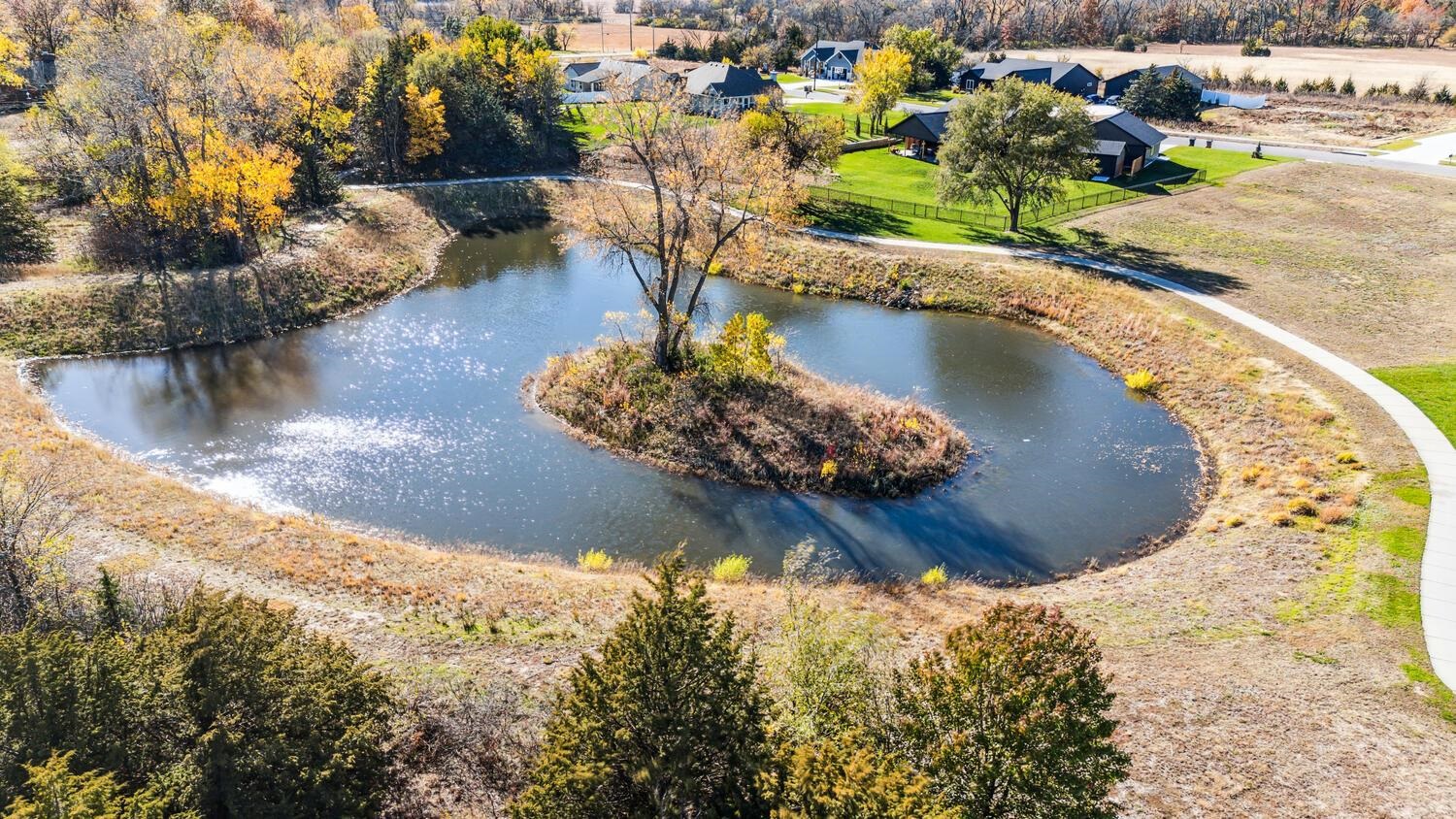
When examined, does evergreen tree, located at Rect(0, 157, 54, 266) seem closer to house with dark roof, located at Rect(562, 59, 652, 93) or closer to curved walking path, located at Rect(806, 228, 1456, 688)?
curved walking path, located at Rect(806, 228, 1456, 688)

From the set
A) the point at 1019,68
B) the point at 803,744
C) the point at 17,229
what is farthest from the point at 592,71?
the point at 803,744

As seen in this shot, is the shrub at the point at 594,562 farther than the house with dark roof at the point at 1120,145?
No

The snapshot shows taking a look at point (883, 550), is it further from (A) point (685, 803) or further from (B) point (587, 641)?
(A) point (685, 803)

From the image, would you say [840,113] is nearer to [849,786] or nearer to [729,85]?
[729,85]

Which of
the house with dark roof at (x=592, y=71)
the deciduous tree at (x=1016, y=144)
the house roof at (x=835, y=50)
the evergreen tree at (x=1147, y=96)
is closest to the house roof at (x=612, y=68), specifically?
the house with dark roof at (x=592, y=71)

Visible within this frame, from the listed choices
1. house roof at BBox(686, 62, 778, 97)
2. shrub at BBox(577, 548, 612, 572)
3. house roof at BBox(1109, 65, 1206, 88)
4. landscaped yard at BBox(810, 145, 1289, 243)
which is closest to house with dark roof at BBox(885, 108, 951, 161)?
landscaped yard at BBox(810, 145, 1289, 243)

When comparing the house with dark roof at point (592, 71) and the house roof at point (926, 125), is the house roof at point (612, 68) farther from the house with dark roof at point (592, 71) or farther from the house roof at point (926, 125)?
the house roof at point (926, 125)
